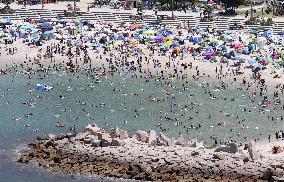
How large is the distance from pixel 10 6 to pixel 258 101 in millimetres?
60561

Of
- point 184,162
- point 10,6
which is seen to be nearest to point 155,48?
point 10,6

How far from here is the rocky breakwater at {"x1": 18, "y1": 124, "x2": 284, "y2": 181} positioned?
67.9m

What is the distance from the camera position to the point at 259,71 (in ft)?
337

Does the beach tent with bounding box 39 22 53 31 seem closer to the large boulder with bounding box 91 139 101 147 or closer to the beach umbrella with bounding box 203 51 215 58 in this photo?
the beach umbrella with bounding box 203 51 215 58

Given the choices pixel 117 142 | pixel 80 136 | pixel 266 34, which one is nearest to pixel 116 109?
pixel 80 136

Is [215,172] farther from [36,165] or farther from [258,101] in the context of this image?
[258,101]

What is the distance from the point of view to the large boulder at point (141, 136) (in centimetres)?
7450

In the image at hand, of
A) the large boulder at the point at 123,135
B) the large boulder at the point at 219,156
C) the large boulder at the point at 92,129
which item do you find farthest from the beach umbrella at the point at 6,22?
the large boulder at the point at 219,156

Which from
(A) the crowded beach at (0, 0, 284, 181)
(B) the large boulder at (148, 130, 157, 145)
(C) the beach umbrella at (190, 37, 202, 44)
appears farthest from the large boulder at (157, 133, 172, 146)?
(C) the beach umbrella at (190, 37, 202, 44)

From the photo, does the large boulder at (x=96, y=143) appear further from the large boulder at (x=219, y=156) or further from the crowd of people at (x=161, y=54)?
the crowd of people at (x=161, y=54)

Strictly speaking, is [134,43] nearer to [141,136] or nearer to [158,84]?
[158,84]

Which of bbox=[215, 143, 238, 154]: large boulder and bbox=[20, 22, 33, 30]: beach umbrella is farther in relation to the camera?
bbox=[20, 22, 33, 30]: beach umbrella

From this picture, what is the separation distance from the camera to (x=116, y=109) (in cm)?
8781

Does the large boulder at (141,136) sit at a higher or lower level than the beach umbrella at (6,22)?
lower
